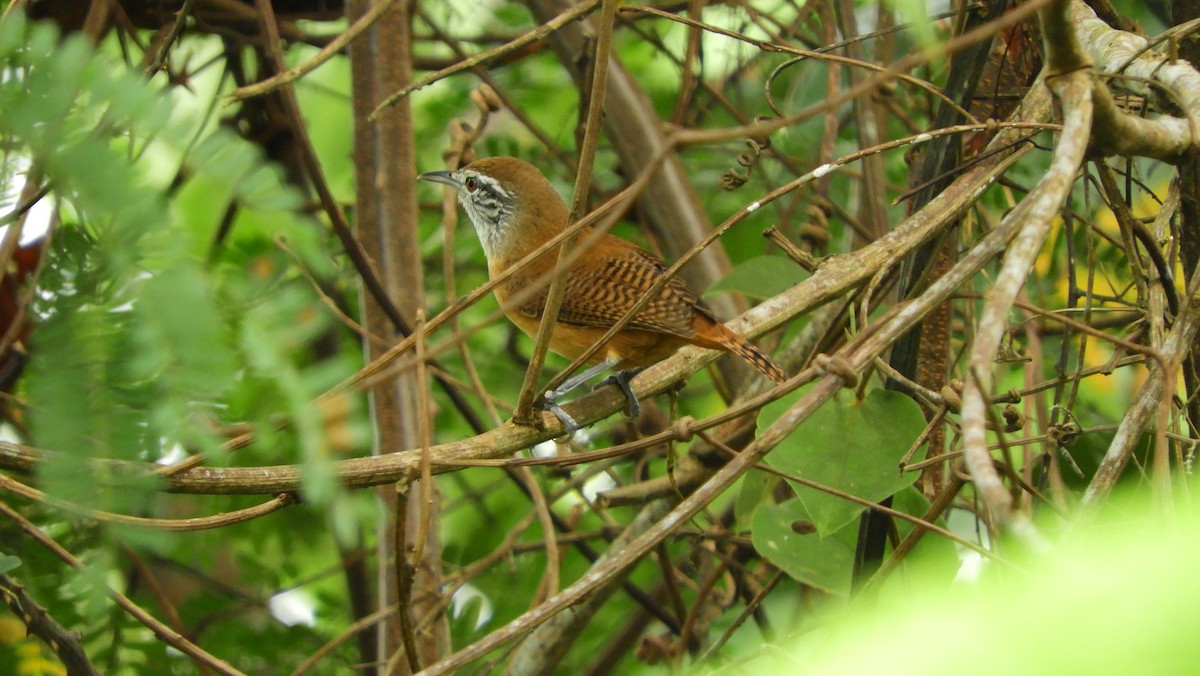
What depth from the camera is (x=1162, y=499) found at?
1.45 metres

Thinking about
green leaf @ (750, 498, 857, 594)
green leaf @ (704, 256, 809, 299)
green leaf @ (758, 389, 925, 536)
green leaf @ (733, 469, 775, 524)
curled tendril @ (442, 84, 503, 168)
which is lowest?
green leaf @ (733, 469, 775, 524)

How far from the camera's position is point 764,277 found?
10.2ft

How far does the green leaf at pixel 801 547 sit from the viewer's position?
8.50 ft

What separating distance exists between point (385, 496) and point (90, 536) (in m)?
0.83

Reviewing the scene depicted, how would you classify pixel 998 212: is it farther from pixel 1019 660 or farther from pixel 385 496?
pixel 1019 660

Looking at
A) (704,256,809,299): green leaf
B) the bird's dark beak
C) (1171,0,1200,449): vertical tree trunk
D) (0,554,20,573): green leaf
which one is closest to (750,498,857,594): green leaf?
(704,256,809,299): green leaf

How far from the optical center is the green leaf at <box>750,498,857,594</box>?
2592 millimetres

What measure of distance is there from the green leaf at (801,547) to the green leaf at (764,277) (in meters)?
0.66

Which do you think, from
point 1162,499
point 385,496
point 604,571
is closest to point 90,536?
point 385,496

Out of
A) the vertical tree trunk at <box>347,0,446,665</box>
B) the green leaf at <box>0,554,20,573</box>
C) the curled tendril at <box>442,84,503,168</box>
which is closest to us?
the green leaf at <box>0,554,20,573</box>

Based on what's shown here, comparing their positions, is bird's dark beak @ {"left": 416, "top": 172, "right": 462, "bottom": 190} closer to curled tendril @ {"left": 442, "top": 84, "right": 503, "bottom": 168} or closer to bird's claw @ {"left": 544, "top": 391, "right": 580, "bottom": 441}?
curled tendril @ {"left": 442, "top": 84, "right": 503, "bottom": 168}

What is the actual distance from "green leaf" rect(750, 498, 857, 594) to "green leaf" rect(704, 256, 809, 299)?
66 centimetres

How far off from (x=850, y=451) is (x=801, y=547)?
40cm

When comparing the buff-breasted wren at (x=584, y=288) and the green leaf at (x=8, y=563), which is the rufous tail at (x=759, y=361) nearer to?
the buff-breasted wren at (x=584, y=288)
